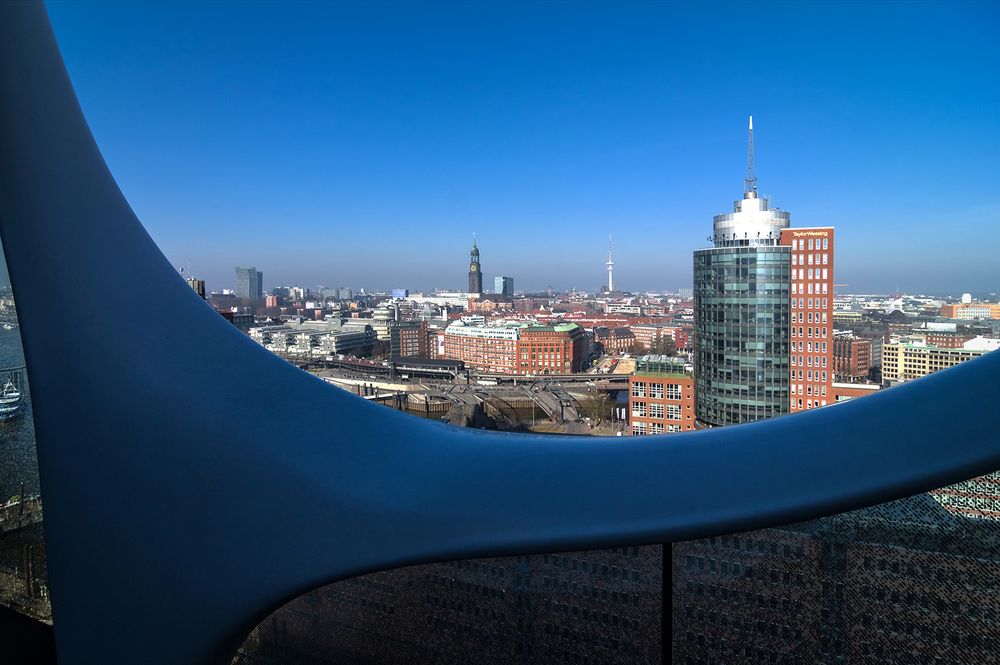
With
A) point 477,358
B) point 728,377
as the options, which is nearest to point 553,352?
point 477,358

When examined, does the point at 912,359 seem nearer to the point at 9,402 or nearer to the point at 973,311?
the point at 973,311

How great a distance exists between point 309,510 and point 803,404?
8877mm

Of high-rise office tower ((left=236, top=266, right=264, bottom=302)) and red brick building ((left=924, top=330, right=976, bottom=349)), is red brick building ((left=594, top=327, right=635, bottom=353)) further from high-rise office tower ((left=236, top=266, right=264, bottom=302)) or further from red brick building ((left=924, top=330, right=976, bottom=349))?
high-rise office tower ((left=236, top=266, right=264, bottom=302))

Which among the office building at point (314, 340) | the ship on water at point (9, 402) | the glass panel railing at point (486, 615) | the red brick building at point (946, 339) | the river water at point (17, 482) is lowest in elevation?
the office building at point (314, 340)

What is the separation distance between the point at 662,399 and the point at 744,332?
1.66 meters

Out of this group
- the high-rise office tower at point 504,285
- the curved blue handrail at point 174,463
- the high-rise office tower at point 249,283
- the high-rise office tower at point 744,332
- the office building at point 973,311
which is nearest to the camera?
the curved blue handrail at point 174,463

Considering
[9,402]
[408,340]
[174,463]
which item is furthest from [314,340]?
[174,463]

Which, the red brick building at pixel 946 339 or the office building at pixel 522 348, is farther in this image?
the office building at pixel 522 348

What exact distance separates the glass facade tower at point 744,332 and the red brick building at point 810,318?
179 mm

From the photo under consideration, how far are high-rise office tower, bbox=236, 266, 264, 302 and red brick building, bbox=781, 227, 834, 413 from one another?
161 feet

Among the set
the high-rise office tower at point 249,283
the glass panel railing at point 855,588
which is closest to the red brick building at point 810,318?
the glass panel railing at point 855,588

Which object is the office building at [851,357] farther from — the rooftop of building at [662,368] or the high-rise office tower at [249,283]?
the high-rise office tower at [249,283]

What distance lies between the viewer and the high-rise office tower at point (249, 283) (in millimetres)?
52250

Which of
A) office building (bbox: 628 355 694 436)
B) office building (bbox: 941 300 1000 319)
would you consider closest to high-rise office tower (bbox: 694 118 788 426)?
office building (bbox: 628 355 694 436)
